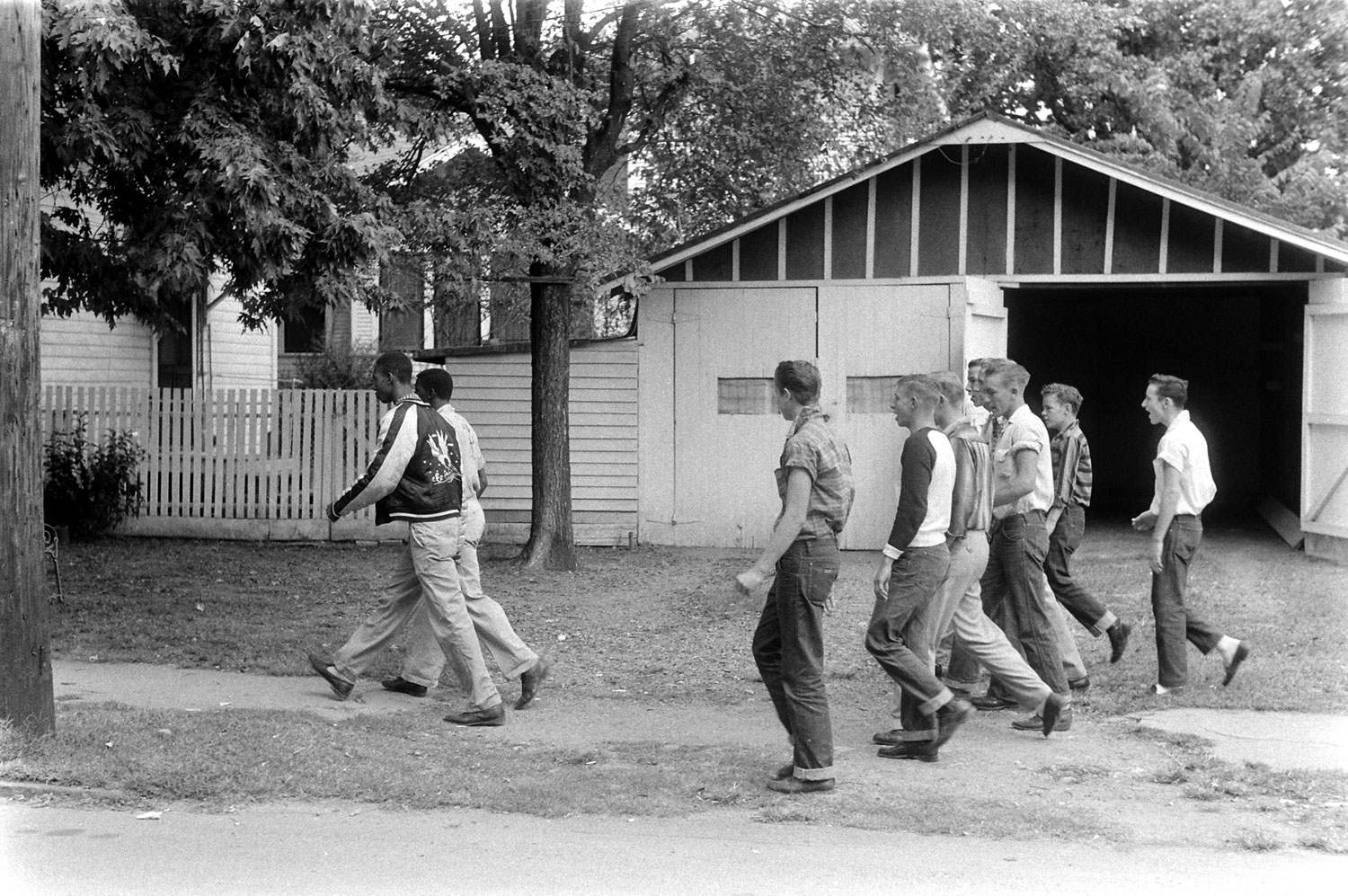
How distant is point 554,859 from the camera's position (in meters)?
5.50

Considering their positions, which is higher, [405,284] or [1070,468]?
[405,284]

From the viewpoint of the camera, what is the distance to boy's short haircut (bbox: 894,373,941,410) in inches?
265

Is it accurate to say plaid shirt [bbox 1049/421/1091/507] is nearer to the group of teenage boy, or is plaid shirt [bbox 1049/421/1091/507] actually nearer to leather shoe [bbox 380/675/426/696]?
the group of teenage boy

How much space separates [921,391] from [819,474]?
824 millimetres

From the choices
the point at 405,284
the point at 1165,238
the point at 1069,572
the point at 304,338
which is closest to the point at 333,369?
the point at 304,338

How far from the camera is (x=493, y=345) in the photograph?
1515cm

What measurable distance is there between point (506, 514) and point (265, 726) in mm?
7887

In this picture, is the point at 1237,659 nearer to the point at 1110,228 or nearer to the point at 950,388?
the point at 950,388

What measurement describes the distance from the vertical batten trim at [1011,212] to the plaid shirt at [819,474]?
28.0 ft

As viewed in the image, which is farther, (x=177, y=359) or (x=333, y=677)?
(x=177, y=359)

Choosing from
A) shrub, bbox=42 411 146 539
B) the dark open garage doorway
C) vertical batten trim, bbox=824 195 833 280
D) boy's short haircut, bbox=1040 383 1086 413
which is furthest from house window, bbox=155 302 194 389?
boy's short haircut, bbox=1040 383 1086 413

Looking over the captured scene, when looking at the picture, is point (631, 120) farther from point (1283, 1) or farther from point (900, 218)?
point (1283, 1)

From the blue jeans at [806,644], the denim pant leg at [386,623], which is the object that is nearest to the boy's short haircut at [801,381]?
the blue jeans at [806,644]

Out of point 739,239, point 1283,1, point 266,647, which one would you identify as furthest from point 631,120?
point 1283,1
